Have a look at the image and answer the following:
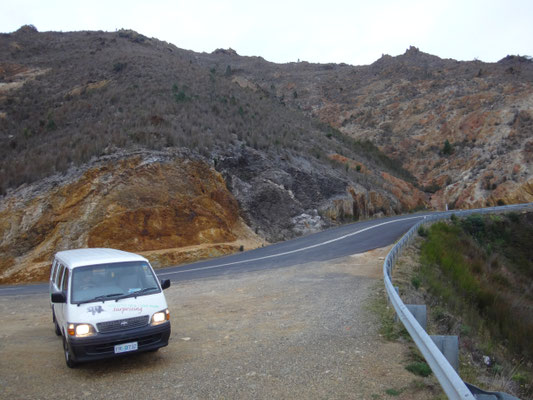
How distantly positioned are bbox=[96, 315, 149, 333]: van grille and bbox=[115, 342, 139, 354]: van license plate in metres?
0.23

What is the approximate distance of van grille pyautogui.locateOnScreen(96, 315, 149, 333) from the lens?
20.5ft

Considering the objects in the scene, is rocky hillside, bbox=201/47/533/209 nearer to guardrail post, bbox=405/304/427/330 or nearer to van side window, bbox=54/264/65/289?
guardrail post, bbox=405/304/427/330

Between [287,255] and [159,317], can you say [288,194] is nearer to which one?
[287,255]

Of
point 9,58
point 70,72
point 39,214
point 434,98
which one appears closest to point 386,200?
point 39,214

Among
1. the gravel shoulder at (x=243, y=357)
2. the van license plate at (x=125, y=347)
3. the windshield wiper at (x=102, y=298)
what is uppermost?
the windshield wiper at (x=102, y=298)

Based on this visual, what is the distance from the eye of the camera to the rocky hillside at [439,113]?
4238 centimetres

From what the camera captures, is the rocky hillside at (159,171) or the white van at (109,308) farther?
the rocky hillside at (159,171)

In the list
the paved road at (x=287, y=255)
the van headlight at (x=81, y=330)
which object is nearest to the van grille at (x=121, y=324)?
the van headlight at (x=81, y=330)

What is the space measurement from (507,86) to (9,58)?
6938 cm

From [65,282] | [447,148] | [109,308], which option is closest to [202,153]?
[65,282]

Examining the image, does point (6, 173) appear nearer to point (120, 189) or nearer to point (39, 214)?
point (39, 214)

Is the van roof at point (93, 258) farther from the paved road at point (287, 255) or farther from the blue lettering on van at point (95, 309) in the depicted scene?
the paved road at point (287, 255)

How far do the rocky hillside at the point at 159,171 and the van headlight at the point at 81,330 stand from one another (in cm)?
1466

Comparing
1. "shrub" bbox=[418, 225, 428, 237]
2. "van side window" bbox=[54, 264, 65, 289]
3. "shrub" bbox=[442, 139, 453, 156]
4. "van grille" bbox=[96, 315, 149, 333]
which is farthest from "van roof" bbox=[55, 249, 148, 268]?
"shrub" bbox=[442, 139, 453, 156]
